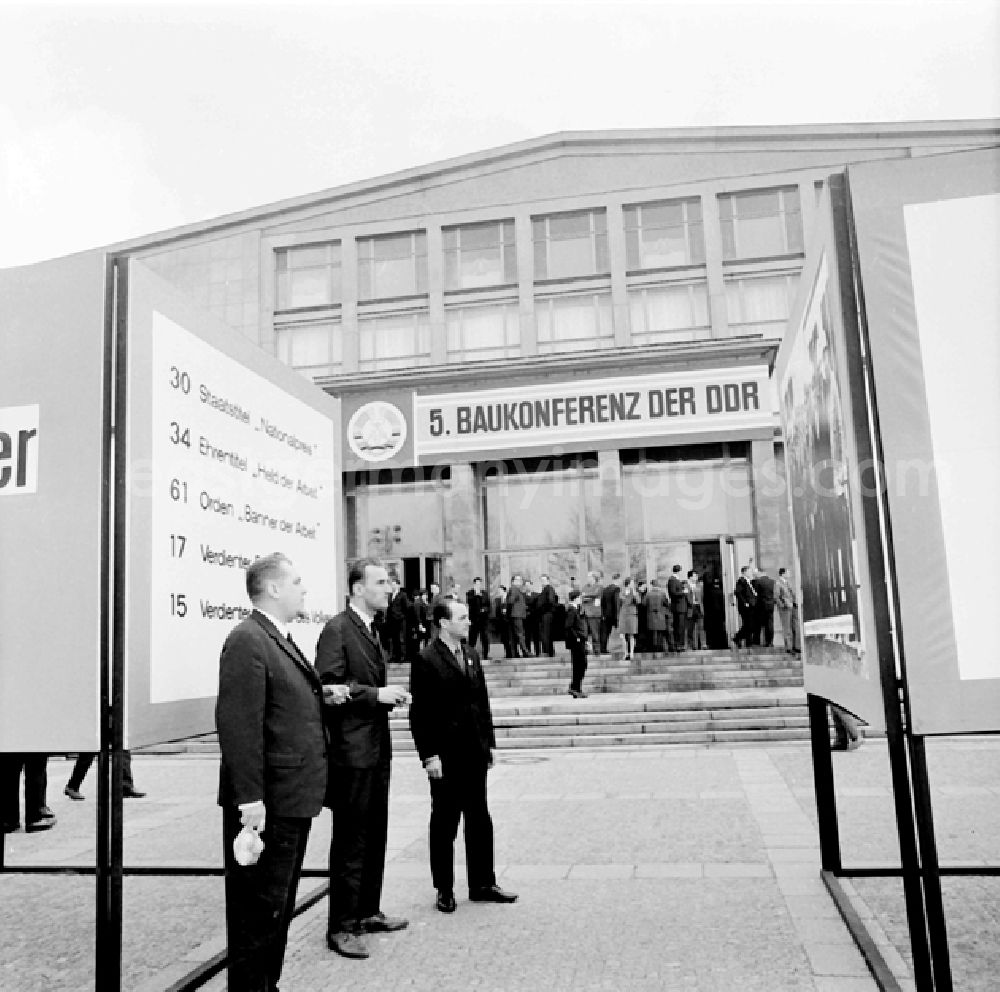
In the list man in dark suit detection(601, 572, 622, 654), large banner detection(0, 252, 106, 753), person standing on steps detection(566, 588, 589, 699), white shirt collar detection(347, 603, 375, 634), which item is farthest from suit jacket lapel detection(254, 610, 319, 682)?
man in dark suit detection(601, 572, 622, 654)

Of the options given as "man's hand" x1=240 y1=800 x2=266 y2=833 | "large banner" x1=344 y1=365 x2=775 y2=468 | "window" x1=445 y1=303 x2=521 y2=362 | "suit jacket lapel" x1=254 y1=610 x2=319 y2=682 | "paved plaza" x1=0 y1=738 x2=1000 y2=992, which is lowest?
"paved plaza" x1=0 y1=738 x2=1000 y2=992

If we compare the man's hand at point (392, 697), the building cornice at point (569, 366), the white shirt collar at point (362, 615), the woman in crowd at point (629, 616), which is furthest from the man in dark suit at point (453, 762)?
the building cornice at point (569, 366)

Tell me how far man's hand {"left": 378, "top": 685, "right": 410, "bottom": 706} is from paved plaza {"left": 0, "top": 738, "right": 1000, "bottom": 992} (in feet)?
4.13

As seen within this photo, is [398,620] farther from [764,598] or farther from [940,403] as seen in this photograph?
[940,403]

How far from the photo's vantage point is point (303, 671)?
435cm

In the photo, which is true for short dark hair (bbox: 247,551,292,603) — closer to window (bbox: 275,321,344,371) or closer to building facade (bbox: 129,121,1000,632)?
building facade (bbox: 129,121,1000,632)

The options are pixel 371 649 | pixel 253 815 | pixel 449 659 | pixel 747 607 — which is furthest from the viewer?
pixel 747 607

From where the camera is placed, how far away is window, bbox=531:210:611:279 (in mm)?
29375

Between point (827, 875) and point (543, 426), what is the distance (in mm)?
21003

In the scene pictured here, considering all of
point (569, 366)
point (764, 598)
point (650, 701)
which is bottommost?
point (650, 701)

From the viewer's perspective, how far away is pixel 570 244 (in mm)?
29594

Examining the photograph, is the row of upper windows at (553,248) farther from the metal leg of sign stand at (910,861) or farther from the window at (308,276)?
the metal leg of sign stand at (910,861)

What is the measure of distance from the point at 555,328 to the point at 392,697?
24.9m

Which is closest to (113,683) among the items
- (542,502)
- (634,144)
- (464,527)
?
(464,527)
